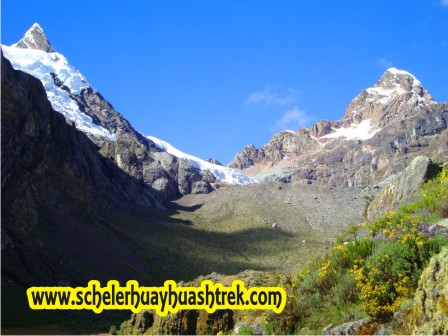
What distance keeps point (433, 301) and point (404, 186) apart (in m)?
15.0

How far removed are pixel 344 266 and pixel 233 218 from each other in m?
106

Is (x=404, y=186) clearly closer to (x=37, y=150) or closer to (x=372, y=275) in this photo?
(x=372, y=275)

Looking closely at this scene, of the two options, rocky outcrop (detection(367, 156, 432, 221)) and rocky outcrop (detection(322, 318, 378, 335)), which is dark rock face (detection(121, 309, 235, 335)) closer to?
rocky outcrop (detection(367, 156, 432, 221))

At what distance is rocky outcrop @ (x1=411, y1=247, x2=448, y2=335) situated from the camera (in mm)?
7086

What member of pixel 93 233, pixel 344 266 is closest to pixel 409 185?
pixel 344 266

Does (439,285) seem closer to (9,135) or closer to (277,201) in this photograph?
(9,135)

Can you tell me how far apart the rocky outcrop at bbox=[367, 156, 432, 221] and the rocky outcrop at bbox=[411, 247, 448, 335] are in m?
12.5

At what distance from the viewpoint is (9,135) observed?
256 ft

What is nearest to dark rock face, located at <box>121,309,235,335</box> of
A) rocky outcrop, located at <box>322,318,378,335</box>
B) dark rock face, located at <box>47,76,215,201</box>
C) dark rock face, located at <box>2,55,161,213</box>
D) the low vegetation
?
the low vegetation

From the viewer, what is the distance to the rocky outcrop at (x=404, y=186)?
20.6 metres

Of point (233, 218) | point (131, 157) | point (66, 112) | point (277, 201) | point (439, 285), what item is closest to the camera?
point (439, 285)

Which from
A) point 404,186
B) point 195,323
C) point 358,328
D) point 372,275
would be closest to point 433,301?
point 358,328

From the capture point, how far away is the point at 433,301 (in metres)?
7.39

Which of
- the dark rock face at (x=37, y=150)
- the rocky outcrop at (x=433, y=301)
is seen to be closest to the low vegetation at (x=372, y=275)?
the rocky outcrop at (x=433, y=301)
